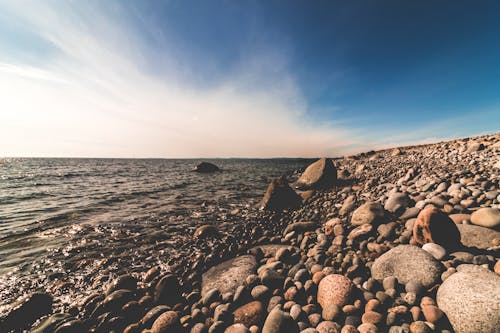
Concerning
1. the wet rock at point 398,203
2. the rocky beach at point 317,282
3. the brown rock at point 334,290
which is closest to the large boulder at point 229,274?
the rocky beach at point 317,282

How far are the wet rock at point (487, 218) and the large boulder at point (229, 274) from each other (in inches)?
182

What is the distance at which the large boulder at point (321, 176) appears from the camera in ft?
43.6

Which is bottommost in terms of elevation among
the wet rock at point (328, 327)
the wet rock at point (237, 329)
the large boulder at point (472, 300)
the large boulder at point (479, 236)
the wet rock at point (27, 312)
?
the wet rock at point (27, 312)

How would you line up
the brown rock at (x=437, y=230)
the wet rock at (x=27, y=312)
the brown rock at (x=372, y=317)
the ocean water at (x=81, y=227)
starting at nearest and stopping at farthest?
1. the brown rock at (x=372, y=317)
2. the wet rock at (x=27, y=312)
3. the brown rock at (x=437, y=230)
4. the ocean water at (x=81, y=227)

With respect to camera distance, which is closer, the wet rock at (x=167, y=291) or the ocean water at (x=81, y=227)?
the wet rock at (x=167, y=291)

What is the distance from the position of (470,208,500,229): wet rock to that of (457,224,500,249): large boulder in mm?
156

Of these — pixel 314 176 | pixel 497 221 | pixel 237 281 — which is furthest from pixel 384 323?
pixel 314 176

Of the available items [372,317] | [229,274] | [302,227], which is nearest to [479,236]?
[372,317]

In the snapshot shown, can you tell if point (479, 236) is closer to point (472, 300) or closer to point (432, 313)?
point (472, 300)

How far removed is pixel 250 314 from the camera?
3100mm

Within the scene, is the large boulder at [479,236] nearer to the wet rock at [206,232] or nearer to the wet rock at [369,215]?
the wet rock at [369,215]

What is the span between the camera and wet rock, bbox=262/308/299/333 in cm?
265

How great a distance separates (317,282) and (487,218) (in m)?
3.67

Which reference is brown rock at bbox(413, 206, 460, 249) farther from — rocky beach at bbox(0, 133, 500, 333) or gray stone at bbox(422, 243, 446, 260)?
gray stone at bbox(422, 243, 446, 260)
